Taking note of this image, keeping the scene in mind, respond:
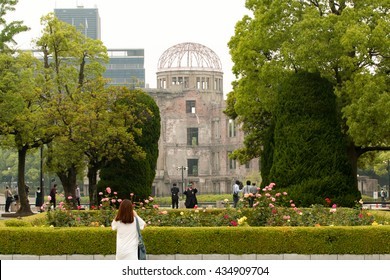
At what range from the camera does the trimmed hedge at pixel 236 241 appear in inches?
817

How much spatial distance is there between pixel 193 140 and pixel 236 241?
68873 millimetres

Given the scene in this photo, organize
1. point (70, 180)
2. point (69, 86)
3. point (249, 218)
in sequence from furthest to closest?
point (69, 86) → point (70, 180) → point (249, 218)

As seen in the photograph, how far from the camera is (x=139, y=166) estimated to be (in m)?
37.1

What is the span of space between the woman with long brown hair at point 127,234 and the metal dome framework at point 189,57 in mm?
75381

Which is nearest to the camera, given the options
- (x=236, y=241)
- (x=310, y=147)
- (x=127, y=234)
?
(x=127, y=234)

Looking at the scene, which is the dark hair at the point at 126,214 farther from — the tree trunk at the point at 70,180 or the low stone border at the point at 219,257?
the tree trunk at the point at 70,180

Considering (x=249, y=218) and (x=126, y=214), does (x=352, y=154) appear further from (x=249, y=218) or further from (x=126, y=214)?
(x=126, y=214)

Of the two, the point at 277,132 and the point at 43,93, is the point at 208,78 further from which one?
the point at 277,132

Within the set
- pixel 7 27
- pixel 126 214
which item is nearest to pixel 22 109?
pixel 7 27

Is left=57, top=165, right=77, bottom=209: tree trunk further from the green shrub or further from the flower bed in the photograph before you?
the green shrub

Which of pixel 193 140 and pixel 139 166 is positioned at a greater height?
pixel 193 140

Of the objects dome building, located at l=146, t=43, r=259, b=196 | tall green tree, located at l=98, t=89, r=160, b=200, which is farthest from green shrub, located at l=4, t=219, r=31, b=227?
dome building, located at l=146, t=43, r=259, b=196

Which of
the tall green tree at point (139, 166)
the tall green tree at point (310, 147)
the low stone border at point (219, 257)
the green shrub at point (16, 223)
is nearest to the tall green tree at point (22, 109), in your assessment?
the tall green tree at point (139, 166)

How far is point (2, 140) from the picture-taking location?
144 feet
